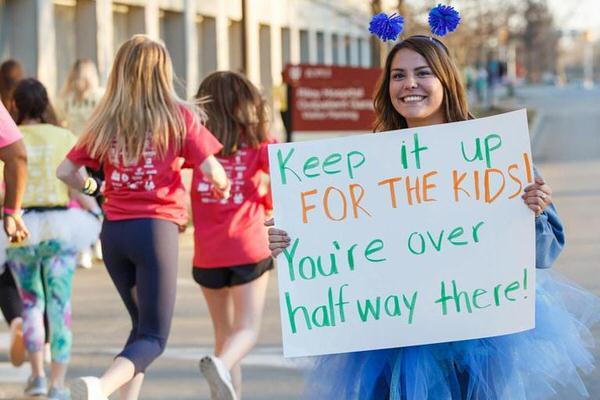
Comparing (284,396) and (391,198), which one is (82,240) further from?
(391,198)

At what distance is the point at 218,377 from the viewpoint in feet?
19.1

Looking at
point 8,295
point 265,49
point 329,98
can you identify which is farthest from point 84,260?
point 265,49

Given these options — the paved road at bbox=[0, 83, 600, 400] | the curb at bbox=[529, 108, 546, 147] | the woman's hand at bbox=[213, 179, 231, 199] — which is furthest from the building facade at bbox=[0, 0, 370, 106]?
the woman's hand at bbox=[213, 179, 231, 199]

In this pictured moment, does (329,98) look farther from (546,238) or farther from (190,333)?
(546,238)

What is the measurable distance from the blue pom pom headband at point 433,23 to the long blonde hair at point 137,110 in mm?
1504

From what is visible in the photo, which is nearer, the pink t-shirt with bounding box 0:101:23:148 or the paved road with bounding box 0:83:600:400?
the pink t-shirt with bounding box 0:101:23:148

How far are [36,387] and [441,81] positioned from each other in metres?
3.59

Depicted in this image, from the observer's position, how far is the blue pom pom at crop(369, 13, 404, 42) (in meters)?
4.41

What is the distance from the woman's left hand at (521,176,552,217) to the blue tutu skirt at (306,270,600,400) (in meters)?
0.39

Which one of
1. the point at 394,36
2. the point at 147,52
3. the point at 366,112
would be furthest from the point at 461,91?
the point at 366,112

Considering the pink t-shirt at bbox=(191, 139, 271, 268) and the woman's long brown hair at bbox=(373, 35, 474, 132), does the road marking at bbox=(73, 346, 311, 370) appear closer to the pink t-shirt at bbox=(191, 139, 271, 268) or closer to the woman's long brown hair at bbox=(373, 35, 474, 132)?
the pink t-shirt at bbox=(191, 139, 271, 268)

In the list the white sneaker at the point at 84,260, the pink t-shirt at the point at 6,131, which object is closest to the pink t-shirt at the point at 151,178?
the pink t-shirt at the point at 6,131

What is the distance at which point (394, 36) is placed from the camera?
441 centimetres

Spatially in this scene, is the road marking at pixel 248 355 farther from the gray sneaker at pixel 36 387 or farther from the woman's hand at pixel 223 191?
the woman's hand at pixel 223 191
